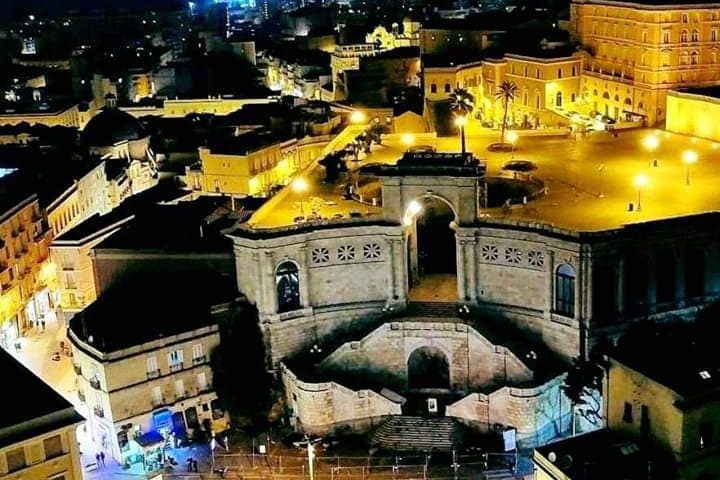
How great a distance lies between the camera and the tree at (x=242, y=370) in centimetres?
5222

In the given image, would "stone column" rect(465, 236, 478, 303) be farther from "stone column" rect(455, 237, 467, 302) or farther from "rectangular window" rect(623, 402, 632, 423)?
"rectangular window" rect(623, 402, 632, 423)

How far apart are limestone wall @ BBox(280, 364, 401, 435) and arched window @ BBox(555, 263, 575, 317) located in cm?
937

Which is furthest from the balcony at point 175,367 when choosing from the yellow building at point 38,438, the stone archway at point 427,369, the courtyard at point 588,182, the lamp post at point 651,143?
the lamp post at point 651,143

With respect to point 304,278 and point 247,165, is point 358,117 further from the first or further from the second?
point 304,278

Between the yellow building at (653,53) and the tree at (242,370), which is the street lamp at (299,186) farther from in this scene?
the yellow building at (653,53)

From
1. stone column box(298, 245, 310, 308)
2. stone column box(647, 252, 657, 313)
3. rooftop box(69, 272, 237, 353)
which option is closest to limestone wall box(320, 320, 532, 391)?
stone column box(298, 245, 310, 308)

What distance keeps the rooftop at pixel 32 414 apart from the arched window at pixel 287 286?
16240 mm

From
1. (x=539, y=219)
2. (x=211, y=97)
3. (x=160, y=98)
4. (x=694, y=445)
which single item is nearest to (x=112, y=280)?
(x=539, y=219)

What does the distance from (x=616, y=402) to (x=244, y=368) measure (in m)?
18.9

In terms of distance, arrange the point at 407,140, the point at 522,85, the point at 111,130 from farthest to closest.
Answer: the point at 111,130 → the point at 522,85 → the point at 407,140

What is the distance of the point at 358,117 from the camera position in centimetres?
8444

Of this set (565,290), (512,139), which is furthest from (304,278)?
(512,139)

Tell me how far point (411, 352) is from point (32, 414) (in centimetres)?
2152

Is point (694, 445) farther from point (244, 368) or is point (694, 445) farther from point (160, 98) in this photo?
point (160, 98)
